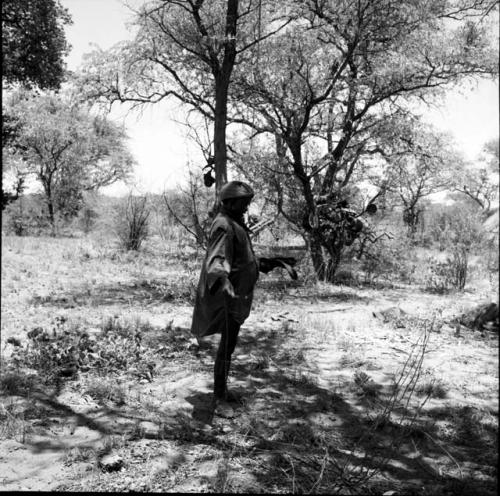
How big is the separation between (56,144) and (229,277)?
905 inches

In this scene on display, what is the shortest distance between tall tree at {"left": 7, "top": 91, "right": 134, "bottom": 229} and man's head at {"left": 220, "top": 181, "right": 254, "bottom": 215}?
19329 mm

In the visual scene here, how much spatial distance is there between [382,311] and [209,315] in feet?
15.2

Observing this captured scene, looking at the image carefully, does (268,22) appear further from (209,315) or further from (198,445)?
(198,445)

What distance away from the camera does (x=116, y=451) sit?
321cm

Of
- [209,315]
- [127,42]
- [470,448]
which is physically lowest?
[470,448]

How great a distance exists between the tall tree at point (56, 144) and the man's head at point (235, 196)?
1933 cm

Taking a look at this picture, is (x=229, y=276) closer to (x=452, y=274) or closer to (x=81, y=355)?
(x=81, y=355)

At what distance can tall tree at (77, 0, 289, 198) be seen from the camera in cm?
885

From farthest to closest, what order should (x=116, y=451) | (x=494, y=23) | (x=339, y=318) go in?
(x=494, y=23) < (x=339, y=318) < (x=116, y=451)

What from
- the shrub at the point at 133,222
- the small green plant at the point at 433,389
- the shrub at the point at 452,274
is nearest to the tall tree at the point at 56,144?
the shrub at the point at 133,222

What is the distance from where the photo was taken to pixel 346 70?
1262 cm

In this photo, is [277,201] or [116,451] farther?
[277,201]

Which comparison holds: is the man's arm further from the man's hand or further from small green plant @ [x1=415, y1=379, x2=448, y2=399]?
small green plant @ [x1=415, y1=379, x2=448, y2=399]

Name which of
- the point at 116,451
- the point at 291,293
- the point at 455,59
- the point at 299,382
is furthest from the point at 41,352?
the point at 455,59
